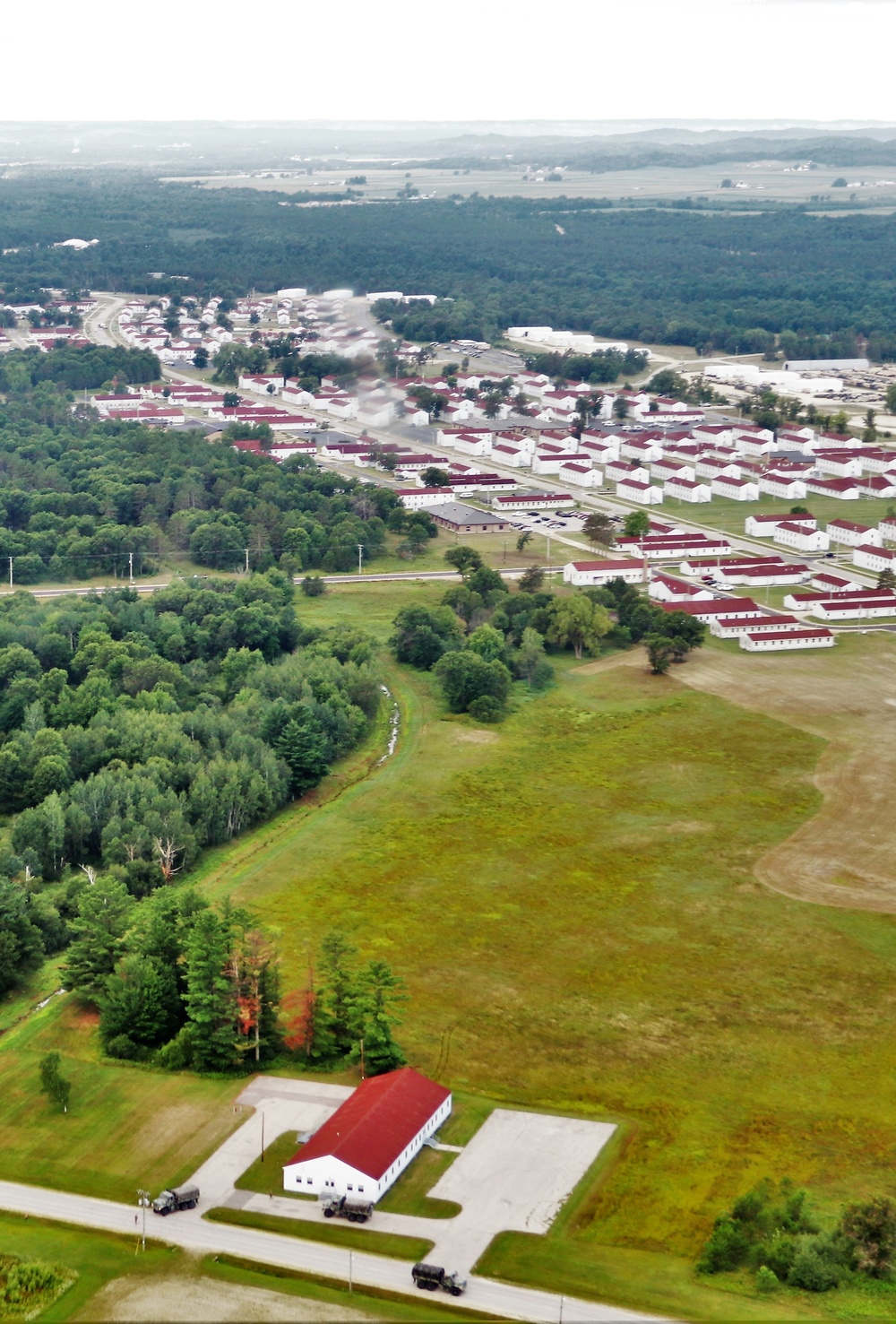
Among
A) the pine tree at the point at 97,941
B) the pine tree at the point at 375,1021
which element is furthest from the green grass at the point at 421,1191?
the pine tree at the point at 97,941

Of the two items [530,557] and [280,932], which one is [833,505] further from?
[280,932]

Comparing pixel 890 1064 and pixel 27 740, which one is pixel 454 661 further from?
pixel 890 1064

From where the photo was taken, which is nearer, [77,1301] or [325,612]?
[77,1301]

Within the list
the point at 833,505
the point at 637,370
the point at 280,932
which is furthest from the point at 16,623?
the point at 637,370

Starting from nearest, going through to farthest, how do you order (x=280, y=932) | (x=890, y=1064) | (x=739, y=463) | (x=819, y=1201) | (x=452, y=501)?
(x=819, y=1201) → (x=890, y=1064) → (x=280, y=932) → (x=452, y=501) → (x=739, y=463)

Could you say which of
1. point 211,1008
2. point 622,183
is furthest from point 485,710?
point 622,183

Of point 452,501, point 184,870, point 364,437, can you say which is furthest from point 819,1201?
point 364,437

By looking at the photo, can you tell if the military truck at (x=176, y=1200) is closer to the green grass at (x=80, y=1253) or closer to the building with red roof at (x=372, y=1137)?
the green grass at (x=80, y=1253)

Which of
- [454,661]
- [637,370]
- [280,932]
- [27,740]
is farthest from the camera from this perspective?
[637,370]
